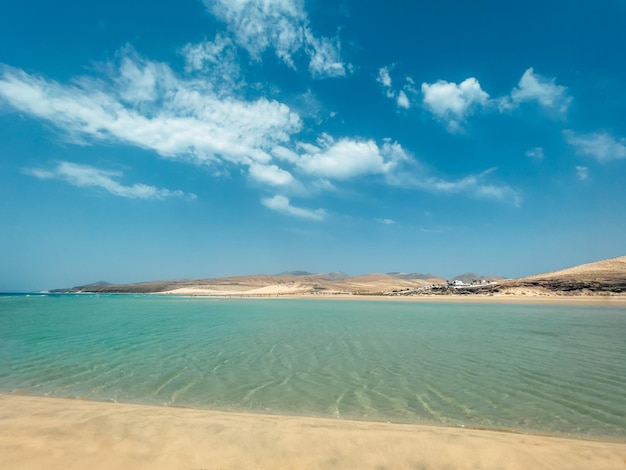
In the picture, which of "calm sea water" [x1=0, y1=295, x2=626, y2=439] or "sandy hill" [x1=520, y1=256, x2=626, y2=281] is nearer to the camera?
"calm sea water" [x1=0, y1=295, x2=626, y2=439]

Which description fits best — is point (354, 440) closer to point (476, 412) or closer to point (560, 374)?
point (476, 412)

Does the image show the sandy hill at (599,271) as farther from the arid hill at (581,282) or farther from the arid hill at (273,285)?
the arid hill at (273,285)

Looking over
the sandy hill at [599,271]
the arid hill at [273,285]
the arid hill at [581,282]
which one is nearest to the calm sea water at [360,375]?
the arid hill at [581,282]

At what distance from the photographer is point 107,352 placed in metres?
12.4

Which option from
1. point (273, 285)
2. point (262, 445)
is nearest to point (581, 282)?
point (262, 445)

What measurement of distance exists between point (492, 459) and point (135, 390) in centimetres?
769

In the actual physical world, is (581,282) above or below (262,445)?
above

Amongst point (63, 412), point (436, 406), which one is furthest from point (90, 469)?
point (436, 406)

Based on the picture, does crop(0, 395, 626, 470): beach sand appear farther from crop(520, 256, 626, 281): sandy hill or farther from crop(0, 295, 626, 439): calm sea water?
crop(520, 256, 626, 281): sandy hill

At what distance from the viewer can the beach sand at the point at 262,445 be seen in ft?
14.2

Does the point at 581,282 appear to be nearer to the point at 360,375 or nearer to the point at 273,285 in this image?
the point at 360,375

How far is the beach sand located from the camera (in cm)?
433

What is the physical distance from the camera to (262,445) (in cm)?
486

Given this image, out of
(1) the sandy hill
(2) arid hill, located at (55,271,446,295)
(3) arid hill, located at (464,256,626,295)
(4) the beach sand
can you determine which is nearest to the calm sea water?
(4) the beach sand
